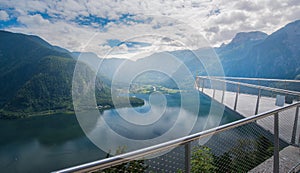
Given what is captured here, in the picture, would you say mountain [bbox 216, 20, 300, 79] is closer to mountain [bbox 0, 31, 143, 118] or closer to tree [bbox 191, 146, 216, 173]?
mountain [bbox 0, 31, 143, 118]

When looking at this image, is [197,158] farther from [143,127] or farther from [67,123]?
[67,123]

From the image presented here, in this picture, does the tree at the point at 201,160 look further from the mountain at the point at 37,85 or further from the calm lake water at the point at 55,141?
the mountain at the point at 37,85

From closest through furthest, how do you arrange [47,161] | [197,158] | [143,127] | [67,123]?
[197,158] → [47,161] → [143,127] → [67,123]

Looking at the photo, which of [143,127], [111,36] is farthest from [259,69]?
[111,36]

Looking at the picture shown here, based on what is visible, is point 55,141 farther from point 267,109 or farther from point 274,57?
point 274,57

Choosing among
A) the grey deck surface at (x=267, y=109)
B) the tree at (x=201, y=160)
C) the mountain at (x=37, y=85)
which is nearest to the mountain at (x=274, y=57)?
the mountain at (x=37, y=85)

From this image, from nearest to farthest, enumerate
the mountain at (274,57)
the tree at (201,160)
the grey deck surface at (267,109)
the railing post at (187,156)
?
1. the railing post at (187,156)
2. the grey deck surface at (267,109)
3. the tree at (201,160)
4. the mountain at (274,57)
